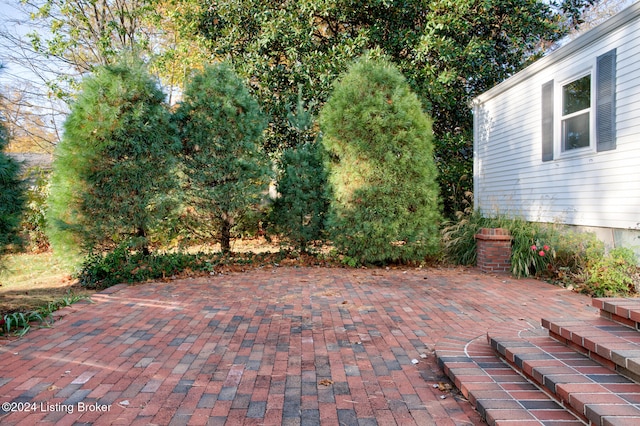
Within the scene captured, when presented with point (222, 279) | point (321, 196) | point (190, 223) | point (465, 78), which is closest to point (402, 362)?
point (222, 279)

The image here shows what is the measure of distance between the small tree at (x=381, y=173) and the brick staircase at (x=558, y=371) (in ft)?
12.0

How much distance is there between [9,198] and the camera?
425 cm

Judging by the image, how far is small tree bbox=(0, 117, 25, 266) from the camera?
4.19 metres

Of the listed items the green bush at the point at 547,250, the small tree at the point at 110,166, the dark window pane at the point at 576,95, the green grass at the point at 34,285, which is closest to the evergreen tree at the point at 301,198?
the small tree at the point at 110,166

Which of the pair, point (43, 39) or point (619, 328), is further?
point (43, 39)

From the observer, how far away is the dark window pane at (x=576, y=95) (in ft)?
20.3

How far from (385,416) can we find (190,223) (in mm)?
5696

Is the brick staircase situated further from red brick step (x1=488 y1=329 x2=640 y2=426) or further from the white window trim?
the white window trim

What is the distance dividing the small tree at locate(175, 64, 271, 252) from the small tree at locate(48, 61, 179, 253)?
0.61m

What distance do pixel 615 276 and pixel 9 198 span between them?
7.22 m

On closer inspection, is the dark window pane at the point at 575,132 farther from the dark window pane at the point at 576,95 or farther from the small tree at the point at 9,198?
the small tree at the point at 9,198

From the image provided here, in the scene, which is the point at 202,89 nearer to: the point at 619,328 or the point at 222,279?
the point at 222,279

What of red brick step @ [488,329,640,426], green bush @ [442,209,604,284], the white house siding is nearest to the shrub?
green bush @ [442,209,604,284]

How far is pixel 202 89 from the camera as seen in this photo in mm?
6867
